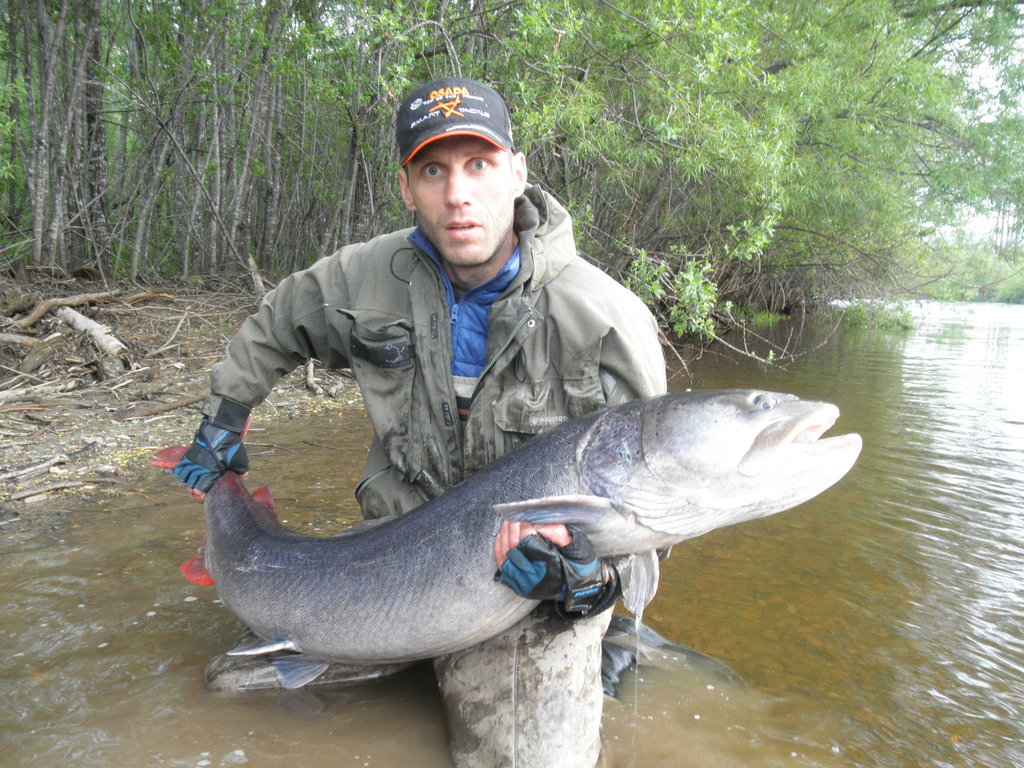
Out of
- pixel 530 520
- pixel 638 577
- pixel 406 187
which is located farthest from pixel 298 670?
pixel 406 187

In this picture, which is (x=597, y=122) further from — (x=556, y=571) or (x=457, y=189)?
(x=556, y=571)

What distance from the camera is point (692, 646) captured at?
323 cm

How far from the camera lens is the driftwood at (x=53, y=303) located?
6781 millimetres

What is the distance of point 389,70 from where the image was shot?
21.2ft

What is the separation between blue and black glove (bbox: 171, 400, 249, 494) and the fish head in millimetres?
1637

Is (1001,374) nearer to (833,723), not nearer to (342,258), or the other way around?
(833,723)

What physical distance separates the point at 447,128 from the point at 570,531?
4.95 feet

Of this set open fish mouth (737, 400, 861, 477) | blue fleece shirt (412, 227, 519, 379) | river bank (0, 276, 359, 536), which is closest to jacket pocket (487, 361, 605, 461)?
blue fleece shirt (412, 227, 519, 379)

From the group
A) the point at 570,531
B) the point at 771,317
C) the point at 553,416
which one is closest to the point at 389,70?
the point at 553,416

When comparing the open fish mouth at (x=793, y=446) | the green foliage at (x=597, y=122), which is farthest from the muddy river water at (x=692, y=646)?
the green foliage at (x=597, y=122)

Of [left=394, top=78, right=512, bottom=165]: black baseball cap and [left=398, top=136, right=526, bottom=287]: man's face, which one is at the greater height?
[left=394, top=78, right=512, bottom=165]: black baseball cap

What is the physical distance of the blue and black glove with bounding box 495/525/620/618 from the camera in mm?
2045

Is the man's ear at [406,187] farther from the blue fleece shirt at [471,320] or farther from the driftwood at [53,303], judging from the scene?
the driftwood at [53,303]

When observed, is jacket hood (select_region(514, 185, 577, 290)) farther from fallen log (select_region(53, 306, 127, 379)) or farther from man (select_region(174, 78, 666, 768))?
fallen log (select_region(53, 306, 127, 379))
